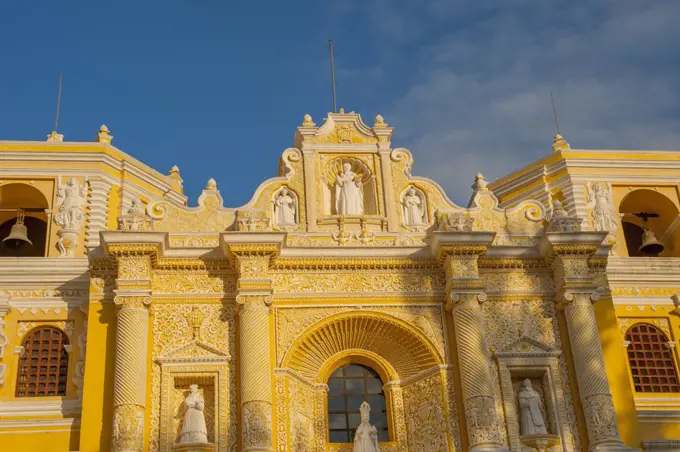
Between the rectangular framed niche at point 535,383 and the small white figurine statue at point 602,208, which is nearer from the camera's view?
the rectangular framed niche at point 535,383

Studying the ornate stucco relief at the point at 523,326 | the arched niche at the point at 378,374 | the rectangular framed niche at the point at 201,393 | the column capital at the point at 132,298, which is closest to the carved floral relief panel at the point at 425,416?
the arched niche at the point at 378,374

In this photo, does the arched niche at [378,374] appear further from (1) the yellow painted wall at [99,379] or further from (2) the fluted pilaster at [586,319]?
(1) the yellow painted wall at [99,379]

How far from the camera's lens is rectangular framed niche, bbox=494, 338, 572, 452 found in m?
21.9

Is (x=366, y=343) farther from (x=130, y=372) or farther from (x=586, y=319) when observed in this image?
(x=130, y=372)

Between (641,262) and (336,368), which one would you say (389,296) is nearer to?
(336,368)

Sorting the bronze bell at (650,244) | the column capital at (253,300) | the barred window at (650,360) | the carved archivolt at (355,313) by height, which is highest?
the bronze bell at (650,244)

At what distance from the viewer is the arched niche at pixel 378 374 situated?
2197 centimetres

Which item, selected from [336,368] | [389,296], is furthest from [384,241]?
[336,368]

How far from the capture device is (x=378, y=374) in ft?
76.7

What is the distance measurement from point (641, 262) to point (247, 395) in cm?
1091

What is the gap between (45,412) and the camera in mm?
22469

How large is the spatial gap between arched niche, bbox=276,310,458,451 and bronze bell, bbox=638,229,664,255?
7153 mm

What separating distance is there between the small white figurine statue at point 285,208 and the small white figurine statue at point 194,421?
464cm

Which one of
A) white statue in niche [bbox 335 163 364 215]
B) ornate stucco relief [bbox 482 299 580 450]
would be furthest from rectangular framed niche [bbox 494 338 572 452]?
white statue in niche [bbox 335 163 364 215]
